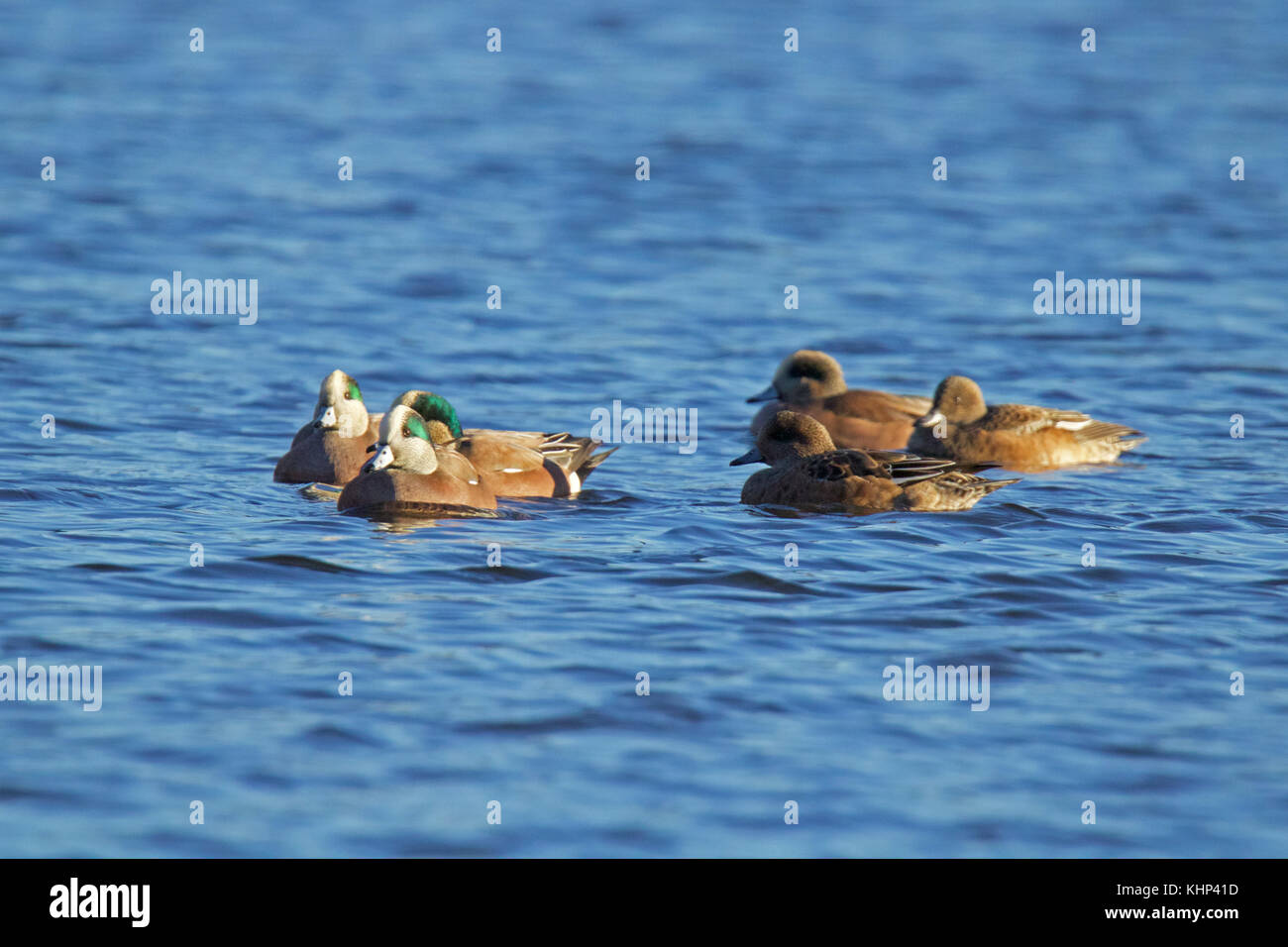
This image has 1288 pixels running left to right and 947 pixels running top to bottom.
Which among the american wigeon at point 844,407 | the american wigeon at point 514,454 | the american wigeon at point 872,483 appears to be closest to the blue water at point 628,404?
the american wigeon at point 872,483

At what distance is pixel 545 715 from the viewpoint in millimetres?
7676

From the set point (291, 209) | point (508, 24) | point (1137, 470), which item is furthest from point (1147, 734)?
point (508, 24)

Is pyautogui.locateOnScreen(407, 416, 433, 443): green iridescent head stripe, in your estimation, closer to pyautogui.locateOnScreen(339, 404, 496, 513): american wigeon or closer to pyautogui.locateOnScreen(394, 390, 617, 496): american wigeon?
pyautogui.locateOnScreen(339, 404, 496, 513): american wigeon

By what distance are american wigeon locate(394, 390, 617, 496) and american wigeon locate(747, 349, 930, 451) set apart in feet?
8.17

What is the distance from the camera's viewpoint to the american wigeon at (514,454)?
12.3m

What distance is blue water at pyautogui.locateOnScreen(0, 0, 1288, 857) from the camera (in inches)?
277

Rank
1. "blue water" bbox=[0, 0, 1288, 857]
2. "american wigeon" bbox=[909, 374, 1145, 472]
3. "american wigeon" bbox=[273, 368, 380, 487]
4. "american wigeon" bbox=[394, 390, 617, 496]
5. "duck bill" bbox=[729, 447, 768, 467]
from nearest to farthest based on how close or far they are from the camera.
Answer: "blue water" bbox=[0, 0, 1288, 857] → "american wigeon" bbox=[394, 390, 617, 496] → "american wigeon" bbox=[273, 368, 380, 487] → "duck bill" bbox=[729, 447, 768, 467] → "american wigeon" bbox=[909, 374, 1145, 472]

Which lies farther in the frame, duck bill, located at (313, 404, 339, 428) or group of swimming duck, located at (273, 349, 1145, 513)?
duck bill, located at (313, 404, 339, 428)

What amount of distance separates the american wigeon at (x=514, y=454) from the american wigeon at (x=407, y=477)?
37cm

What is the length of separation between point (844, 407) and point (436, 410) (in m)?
3.69

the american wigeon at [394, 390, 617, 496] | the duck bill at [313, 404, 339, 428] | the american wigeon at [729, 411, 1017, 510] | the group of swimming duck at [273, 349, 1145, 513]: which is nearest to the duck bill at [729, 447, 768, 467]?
the group of swimming duck at [273, 349, 1145, 513]

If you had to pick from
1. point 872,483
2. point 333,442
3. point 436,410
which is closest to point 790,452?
point 872,483

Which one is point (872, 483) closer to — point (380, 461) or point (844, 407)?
point (844, 407)
